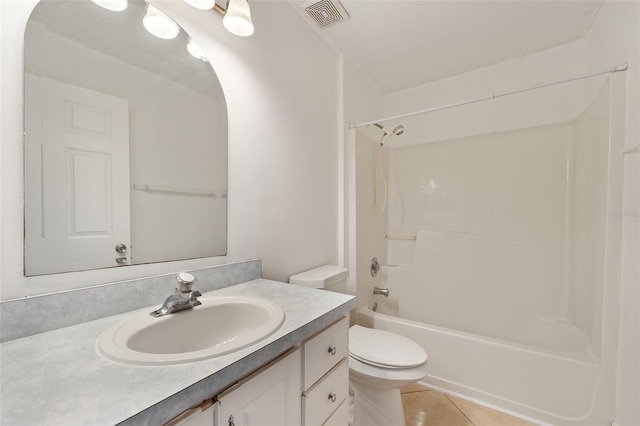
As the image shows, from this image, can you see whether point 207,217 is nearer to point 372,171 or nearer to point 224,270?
point 224,270

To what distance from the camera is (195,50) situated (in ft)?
3.38

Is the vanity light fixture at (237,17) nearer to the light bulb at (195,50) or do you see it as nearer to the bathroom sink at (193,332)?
the light bulb at (195,50)

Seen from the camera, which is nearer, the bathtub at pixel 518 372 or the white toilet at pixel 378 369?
the white toilet at pixel 378 369

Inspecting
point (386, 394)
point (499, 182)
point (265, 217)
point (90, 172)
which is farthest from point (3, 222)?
point (499, 182)

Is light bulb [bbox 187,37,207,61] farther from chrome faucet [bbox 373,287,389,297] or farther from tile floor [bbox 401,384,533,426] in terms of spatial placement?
tile floor [bbox 401,384,533,426]

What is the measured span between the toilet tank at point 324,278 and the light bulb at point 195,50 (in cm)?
108

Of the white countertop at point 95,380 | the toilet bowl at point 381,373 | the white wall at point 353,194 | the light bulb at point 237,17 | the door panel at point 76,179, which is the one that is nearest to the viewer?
the white countertop at point 95,380

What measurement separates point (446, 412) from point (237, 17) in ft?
7.26

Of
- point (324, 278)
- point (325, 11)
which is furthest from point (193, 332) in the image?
point (325, 11)

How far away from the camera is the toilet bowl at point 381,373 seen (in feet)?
3.85

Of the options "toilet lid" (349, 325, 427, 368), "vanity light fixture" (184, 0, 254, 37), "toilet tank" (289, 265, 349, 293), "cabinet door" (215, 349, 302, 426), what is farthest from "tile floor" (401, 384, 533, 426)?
"vanity light fixture" (184, 0, 254, 37)

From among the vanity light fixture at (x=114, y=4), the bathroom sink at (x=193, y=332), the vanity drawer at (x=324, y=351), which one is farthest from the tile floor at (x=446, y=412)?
the vanity light fixture at (x=114, y=4)

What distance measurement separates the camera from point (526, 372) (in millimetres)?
1402

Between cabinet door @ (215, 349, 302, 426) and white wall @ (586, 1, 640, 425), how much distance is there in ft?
4.60
